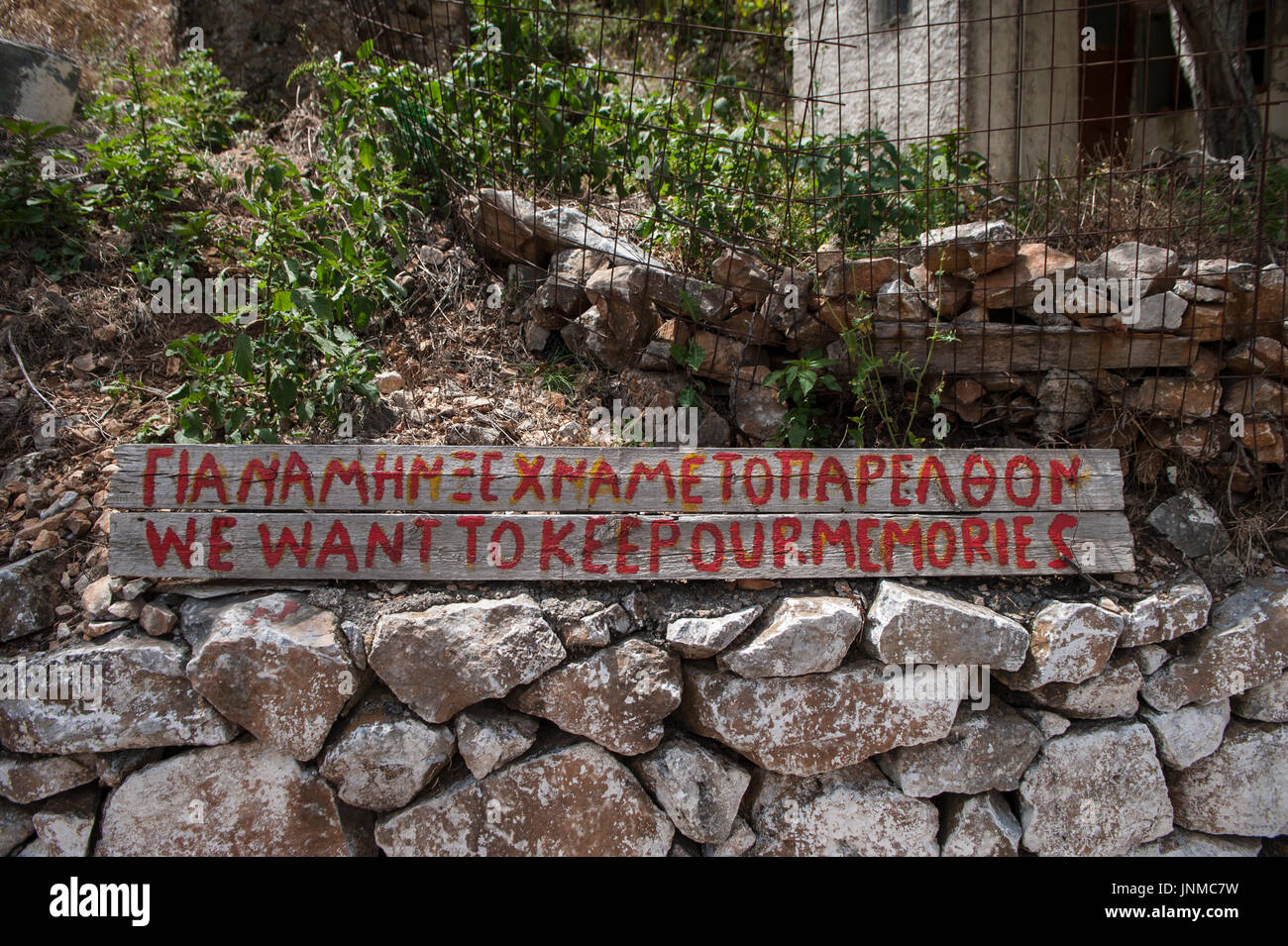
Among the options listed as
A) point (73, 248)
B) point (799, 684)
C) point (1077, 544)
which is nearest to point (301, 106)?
point (73, 248)

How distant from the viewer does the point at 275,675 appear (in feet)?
8.94

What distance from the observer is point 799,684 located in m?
2.86

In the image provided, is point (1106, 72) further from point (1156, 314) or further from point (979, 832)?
point (979, 832)

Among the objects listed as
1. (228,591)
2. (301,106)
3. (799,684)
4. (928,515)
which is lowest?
(799,684)

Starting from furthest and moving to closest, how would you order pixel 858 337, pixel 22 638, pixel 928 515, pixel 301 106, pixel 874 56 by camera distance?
pixel 874 56 < pixel 301 106 < pixel 858 337 < pixel 928 515 < pixel 22 638

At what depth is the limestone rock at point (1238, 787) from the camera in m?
3.11

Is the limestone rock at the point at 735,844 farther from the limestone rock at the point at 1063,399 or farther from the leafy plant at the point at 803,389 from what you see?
the limestone rock at the point at 1063,399

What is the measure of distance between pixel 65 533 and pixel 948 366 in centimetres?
340

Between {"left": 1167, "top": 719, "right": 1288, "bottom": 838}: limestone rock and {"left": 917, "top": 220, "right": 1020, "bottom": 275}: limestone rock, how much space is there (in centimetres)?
199

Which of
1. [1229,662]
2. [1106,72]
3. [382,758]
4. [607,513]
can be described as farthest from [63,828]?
[1106,72]

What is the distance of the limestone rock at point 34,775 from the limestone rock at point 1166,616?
3.62 meters

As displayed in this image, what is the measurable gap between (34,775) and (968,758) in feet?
10.2

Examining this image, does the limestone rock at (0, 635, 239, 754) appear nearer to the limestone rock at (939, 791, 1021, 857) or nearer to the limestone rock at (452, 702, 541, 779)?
the limestone rock at (452, 702, 541, 779)

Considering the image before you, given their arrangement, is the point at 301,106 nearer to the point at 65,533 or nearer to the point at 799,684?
the point at 65,533
